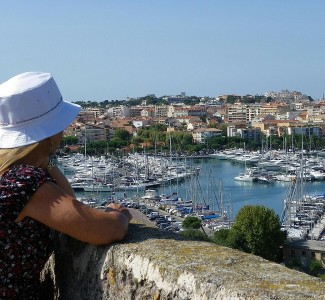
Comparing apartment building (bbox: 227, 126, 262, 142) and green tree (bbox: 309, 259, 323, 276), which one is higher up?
green tree (bbox: 309, 259, 323, 276)

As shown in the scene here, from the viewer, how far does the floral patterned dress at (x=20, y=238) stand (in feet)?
A: 3.77

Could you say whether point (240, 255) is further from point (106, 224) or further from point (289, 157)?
point (289, 157)

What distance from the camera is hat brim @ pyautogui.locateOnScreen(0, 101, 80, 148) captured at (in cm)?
124

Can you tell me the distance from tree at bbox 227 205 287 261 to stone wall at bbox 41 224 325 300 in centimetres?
1464

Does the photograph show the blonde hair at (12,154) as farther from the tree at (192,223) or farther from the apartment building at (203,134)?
the apartment building at (203,134)

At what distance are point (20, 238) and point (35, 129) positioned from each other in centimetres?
20

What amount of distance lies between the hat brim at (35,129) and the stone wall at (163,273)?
0.82ft

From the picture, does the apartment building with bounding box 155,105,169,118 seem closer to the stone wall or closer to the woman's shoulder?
the stone wall

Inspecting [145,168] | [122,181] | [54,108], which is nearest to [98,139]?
[145,168]

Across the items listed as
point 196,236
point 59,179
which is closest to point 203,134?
point 196,236

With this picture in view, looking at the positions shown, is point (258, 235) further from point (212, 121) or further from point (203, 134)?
point (212, 121)

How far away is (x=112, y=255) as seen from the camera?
1.29 meters

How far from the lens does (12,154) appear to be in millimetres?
1229

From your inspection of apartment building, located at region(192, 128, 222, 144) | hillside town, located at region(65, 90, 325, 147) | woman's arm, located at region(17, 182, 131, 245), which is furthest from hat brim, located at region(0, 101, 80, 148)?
apartment building, located at region(192, 128, 222, 144)
